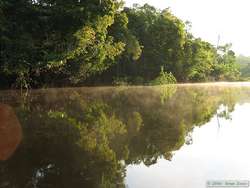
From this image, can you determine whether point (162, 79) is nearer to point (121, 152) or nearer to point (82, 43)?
point (82, 43)

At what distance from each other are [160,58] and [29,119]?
45.5m

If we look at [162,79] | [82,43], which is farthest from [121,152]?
[162,79]

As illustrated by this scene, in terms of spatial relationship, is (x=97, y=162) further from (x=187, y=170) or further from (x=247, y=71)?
(x=247, y=71)

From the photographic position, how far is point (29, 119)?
13.5m

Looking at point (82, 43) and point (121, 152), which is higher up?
point (82, 43)

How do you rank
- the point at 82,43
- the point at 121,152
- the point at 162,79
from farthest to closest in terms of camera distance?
the point at 162,79 < the point at 82,43 < the point at 121,152

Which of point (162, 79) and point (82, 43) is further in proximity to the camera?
point (162, 79)

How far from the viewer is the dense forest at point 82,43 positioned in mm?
25516

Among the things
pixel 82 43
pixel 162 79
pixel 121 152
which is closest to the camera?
pixel 121 152

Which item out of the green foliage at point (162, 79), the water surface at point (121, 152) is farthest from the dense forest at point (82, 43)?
the water surface at point (121, 152)

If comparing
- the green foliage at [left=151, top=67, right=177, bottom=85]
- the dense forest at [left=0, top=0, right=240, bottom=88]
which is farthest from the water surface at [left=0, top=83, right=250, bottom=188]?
the green foliage at [left=151, top=67, right=177, bottom=85]

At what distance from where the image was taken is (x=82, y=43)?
2878cm

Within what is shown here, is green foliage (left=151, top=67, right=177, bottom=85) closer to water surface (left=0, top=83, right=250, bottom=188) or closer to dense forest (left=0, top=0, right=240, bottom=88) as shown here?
dense forest (left=0, top=0, right=240, bottom=88)

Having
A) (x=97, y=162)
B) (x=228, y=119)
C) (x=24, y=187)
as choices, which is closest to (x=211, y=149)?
(x=97, y=162)
